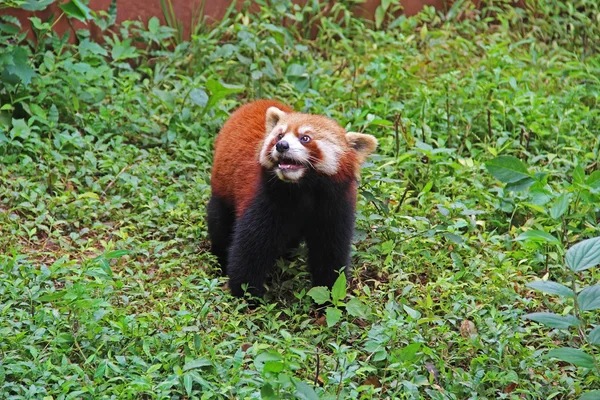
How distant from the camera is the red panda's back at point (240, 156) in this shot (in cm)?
Result: 448

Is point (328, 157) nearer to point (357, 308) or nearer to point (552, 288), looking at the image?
point (357, 308)

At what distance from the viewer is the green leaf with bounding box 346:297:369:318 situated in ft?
13.2

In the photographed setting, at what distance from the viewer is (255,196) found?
435 cm

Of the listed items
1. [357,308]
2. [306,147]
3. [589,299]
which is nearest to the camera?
[589,299]

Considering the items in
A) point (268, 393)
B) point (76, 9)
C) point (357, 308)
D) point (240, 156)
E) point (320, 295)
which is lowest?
point (357, 308)

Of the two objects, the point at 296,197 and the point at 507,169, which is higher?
the point at 507,169

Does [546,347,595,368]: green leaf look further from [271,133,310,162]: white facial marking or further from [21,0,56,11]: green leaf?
[21,0,56,11]: green leaf

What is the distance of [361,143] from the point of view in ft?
14.6

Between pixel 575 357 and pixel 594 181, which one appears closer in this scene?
pixel 575 357

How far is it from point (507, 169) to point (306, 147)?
45.0 inches

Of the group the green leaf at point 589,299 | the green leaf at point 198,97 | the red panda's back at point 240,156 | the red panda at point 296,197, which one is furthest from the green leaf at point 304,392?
the green leaf at point 198,97

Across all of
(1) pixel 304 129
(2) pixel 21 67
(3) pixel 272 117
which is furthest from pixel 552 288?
(2) pixel 21 67

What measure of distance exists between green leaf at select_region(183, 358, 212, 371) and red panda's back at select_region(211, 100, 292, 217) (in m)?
1.10

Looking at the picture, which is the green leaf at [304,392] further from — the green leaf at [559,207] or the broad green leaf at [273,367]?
the green leaf at [559,207]
